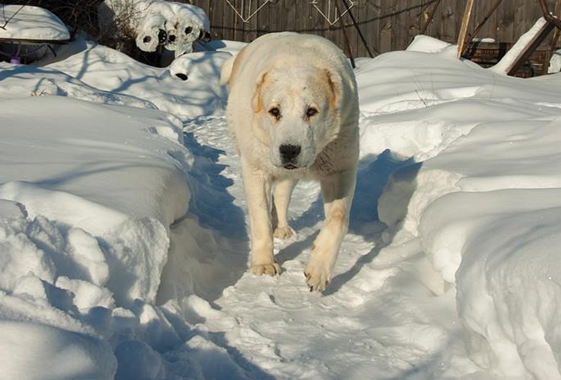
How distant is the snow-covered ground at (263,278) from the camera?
92.1 inches

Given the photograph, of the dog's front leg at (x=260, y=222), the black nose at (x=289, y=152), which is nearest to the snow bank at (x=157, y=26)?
the dog's front leg at (x=260, y=222)

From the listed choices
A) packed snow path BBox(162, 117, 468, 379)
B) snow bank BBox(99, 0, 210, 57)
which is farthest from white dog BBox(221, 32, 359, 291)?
snow bank BBox(99, 0, 210, 57)

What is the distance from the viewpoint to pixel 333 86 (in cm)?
386

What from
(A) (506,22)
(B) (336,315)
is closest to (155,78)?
(A) (506,22)

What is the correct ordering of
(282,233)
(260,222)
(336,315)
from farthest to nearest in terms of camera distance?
(282,233) → (260,222) → (336,315)

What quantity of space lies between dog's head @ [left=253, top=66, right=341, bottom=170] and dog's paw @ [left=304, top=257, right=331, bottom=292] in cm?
53

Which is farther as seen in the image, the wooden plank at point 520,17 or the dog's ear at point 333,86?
the wooden plank at point 520,17

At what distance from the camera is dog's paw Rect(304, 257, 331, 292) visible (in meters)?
3.62

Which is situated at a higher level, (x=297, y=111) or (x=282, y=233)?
(x=297, y=111)

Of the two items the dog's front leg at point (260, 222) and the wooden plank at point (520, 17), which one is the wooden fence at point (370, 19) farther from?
the dog's front leg at point (260, 222)

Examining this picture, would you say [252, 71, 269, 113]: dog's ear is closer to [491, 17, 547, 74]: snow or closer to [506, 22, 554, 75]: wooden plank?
[491, 17, 547, 74]: snow

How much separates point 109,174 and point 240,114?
3.02 ft

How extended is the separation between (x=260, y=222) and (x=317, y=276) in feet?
1.95

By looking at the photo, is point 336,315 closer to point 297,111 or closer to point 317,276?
point 317,276
